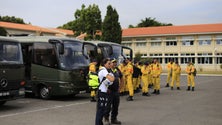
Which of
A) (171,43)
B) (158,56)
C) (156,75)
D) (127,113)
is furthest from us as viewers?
(158,56)

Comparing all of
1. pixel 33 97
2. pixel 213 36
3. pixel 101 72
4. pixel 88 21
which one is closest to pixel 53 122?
pixel 101 72

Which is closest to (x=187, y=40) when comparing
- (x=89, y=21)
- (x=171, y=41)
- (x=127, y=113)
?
(x=171, y=41)

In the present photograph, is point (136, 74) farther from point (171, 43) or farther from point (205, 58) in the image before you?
point (171, 43)

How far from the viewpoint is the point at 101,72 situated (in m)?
8.60

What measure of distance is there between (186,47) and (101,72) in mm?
53304

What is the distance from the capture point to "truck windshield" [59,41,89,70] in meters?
15.2

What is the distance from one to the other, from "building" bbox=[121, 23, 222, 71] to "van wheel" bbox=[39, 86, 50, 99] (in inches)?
1749

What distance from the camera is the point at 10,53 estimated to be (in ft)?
41.7

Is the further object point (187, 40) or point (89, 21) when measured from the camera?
point (187, 40)

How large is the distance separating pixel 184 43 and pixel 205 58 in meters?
4.41

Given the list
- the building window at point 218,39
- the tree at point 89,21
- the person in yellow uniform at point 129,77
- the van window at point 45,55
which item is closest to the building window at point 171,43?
the building window at point 218,39

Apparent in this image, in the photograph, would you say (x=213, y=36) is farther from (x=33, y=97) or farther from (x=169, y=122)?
(x=169, y=122)

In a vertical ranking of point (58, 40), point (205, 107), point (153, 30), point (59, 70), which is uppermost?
point (153, 30)

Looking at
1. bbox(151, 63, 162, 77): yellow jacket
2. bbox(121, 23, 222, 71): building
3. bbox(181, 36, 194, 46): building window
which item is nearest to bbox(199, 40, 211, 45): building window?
bbox(121, 23, 222, 71): building
